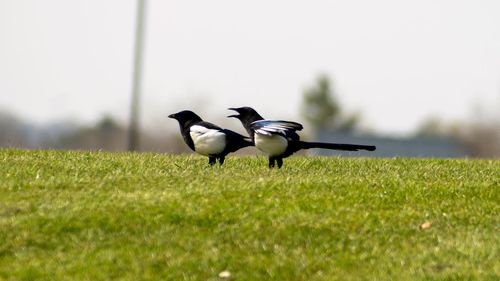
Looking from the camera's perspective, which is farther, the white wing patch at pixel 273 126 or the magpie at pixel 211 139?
the magpie at pixel 211 139

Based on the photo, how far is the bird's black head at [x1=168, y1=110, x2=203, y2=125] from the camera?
15.5 metres

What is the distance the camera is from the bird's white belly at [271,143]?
1482cm

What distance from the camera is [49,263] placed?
11.6 metres

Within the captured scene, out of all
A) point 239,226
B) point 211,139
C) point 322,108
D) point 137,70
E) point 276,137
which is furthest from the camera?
point 322,108

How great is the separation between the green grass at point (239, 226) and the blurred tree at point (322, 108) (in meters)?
82.7

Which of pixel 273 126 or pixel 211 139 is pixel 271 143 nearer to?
pixel 273 126

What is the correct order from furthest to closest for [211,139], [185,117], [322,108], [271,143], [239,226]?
[322,108]
[185,117]
[211,139]
[271,143]
[239,226]

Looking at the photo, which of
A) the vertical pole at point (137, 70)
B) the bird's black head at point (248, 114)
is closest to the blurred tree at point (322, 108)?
the vertical pole at point (137, 70)

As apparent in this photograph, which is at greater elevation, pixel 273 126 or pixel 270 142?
pixel 273 126

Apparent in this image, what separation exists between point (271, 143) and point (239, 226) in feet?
8.78

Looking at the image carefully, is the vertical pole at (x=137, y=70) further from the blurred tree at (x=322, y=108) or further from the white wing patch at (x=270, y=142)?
the blurred tree at (x=322, y=108)

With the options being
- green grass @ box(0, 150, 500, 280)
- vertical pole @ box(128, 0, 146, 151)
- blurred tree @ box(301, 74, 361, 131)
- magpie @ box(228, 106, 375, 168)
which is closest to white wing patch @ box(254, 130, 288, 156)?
magpie @ box(228, 106, 375, 168)

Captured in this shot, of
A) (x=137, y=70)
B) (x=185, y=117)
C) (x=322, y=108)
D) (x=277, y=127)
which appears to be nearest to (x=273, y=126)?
(x=277, y=127)

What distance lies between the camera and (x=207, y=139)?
49.4 feet
